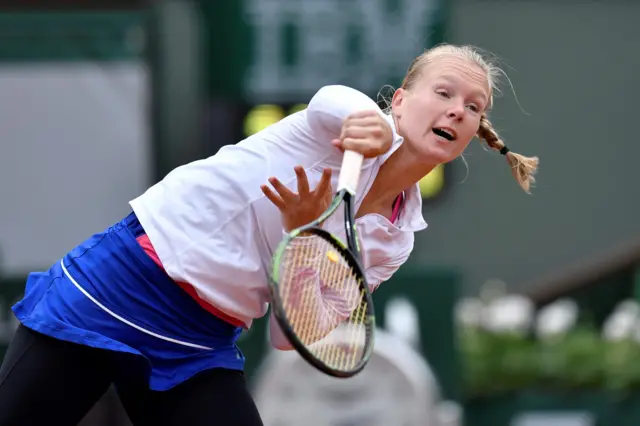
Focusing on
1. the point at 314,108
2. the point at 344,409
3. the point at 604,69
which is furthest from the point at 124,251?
the point at 604,69

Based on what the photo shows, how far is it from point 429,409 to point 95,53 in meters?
2.77

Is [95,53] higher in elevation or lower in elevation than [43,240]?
higher

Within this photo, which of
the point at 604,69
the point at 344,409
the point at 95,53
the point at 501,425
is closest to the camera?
the point at 344,409

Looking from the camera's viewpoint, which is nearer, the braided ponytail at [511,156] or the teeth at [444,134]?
the teeth at [444,134]

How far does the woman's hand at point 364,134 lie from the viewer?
286cm

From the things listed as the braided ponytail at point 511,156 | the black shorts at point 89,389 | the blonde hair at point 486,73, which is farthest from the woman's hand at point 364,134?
the black shorts at point 89,389

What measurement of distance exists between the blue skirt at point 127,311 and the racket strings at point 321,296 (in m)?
0.25

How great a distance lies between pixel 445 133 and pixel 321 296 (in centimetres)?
46

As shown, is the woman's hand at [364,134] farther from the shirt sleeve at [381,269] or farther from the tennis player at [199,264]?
the shirt sleeve at [381,269]

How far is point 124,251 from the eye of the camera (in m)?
3.10

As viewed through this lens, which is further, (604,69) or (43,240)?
(604,69)

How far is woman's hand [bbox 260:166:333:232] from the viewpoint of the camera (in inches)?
113

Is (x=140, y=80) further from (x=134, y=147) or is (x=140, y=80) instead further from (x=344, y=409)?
(x=344, y=409)

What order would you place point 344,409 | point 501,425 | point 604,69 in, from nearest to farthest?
point 344,409 → point 501,425 → point 604,69
